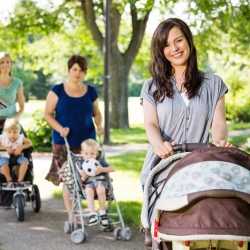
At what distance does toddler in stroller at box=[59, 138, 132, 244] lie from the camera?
7.20 metres

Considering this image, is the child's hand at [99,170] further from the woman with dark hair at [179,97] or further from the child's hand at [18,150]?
the woman with dark hair at [179,97]

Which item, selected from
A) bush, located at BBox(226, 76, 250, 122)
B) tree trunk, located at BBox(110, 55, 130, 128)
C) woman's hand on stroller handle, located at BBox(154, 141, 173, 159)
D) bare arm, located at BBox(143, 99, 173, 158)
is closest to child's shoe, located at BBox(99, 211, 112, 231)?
bare arm, located at BBox(143, 99, 173, 158)

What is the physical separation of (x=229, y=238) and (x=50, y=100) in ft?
14.5

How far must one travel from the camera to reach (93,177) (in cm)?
737

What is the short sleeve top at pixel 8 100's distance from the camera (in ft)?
27.8

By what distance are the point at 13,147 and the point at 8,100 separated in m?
0.61

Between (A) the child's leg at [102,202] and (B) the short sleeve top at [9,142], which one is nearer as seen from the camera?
(A) the child's leg at [102,202]

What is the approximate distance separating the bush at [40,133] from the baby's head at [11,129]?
27.2 ft

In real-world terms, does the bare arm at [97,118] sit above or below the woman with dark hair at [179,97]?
below

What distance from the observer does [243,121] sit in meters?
29.4

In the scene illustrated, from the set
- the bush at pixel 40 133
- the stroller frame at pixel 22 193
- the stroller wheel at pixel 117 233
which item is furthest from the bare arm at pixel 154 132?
the bush at pixel 40 133

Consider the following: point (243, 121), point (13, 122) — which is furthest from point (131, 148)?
point (243, 121)

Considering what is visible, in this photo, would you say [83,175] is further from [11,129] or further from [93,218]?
[11,129]

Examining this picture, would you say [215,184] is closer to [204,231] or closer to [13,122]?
[204,231]
